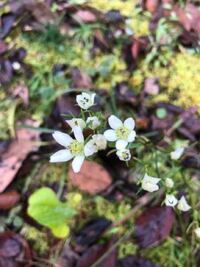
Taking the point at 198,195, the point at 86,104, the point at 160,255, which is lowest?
the point at 160,255

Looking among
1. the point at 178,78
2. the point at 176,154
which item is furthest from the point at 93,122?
the point at 178,78

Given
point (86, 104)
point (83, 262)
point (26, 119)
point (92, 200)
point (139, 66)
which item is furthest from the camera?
point (139, 66)

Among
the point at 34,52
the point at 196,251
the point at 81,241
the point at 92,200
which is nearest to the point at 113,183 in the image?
the point at 92,200

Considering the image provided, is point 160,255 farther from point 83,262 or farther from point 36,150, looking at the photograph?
point 36,150

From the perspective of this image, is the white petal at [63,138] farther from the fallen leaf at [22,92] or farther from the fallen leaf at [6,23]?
the fallen leaf at [6,23]

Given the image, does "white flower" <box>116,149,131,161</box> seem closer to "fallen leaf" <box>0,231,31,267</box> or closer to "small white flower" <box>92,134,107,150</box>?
"small white flower" <box>92,134,107,150</box>

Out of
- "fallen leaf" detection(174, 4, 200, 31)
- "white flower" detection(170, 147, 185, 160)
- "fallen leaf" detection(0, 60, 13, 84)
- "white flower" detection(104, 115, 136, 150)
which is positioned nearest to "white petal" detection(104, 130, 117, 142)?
"white flower" detection(104, 115, 136, 150)

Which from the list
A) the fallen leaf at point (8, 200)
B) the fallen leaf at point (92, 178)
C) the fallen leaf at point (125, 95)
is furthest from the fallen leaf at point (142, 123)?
the fallen leaf at point (8, 200)
